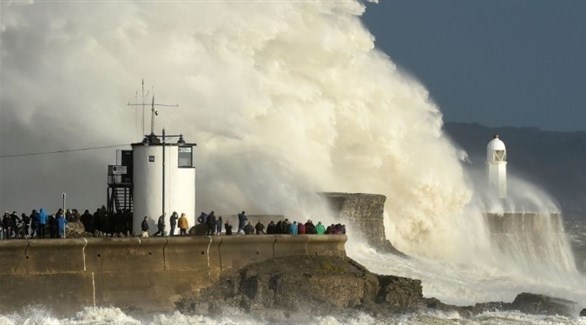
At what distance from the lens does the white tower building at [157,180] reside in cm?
2647

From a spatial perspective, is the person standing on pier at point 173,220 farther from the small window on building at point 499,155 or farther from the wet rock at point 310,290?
the small window on building at point 499,155

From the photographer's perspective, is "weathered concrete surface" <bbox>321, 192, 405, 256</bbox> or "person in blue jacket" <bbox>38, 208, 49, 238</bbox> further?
"weathered concrete surface" <bbox>321, 192, 405, 256</bbox>

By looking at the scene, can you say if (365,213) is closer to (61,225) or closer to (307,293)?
(307,293)

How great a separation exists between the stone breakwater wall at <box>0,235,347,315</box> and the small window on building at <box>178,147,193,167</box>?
1.58m

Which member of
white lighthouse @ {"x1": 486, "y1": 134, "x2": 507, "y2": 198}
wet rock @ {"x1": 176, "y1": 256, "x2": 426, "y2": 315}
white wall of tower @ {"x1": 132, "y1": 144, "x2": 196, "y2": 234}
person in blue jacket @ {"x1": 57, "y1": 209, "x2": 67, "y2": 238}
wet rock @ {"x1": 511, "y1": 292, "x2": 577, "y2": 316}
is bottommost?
wet rock @ {"x1": 511, "y1": 292, "x2": 577, "y2": 316}

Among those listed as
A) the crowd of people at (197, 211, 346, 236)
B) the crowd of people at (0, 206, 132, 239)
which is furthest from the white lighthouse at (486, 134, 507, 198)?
the crowd of people at (0, 206, 132, 239)

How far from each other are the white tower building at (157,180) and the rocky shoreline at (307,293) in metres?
1.62

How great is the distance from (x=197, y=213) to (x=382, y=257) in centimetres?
414

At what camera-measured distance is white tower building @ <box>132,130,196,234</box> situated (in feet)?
86.8

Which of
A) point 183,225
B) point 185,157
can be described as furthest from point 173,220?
point 185,157

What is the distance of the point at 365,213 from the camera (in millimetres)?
36562

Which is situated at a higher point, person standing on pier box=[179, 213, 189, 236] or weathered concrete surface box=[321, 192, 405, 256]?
weathered concrete surface box=[321, 192, 405, 256]

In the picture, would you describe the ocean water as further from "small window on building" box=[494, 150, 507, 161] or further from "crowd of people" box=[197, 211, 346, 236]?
"small window on building" box=[494, 150, 507, 161]

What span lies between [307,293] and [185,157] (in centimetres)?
316
